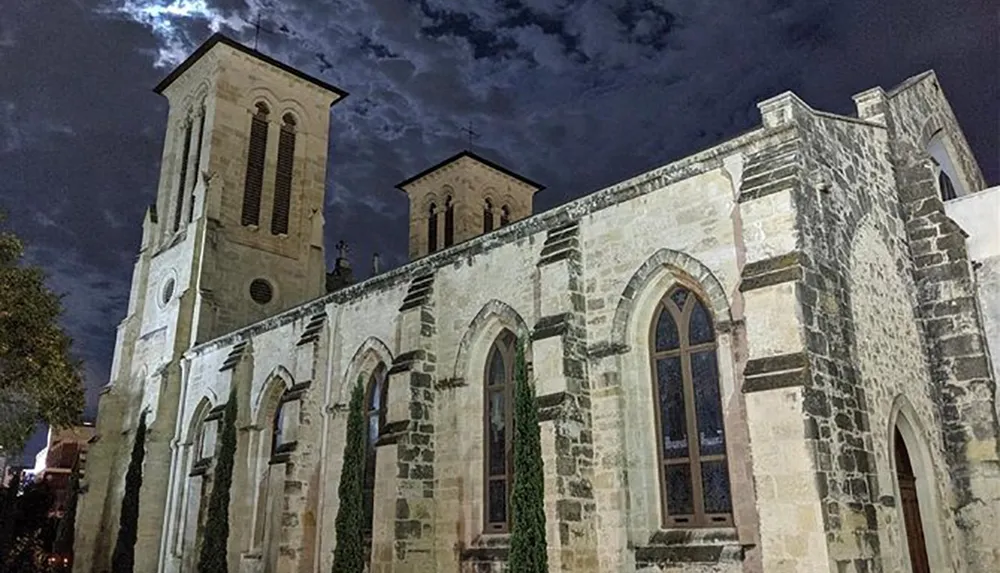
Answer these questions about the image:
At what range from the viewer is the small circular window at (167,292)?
2886 cm

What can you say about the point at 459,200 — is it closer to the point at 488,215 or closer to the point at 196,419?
the point at 488,215

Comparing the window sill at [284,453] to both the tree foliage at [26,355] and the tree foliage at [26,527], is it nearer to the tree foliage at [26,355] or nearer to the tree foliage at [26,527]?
the tree foliage at [26,355]

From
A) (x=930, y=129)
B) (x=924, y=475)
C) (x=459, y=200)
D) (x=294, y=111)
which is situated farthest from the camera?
(x=459, y=200)

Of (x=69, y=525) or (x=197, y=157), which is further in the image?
(x=197, y=157)

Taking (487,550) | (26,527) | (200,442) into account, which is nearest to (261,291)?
(200,442)

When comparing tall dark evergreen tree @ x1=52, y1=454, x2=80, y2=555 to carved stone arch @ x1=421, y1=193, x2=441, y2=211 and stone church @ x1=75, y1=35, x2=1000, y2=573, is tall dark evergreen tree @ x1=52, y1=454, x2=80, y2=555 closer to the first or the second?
stone church @ x1=75, y1=35, x2=1000, y2=573

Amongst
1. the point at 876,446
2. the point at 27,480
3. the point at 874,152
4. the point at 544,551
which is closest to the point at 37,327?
the point at 544,551

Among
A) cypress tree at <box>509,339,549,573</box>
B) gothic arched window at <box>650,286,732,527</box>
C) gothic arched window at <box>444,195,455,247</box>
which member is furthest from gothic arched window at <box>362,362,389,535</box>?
gothic arched window at <box>444,195,455,247</box>

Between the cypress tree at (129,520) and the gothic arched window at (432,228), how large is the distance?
14.4 meters

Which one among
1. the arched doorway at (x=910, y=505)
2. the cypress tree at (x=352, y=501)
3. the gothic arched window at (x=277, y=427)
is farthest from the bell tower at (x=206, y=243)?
the arched doorway at (x=910, y=505)

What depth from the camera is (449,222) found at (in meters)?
34.5

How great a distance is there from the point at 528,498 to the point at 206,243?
738 inches

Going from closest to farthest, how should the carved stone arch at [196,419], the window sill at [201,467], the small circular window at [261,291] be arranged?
the window sill at [201,467] < the carved stone arch at [196,419] < the small circular window at [261,291]

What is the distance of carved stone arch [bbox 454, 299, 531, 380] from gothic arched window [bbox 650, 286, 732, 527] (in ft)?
12.1
